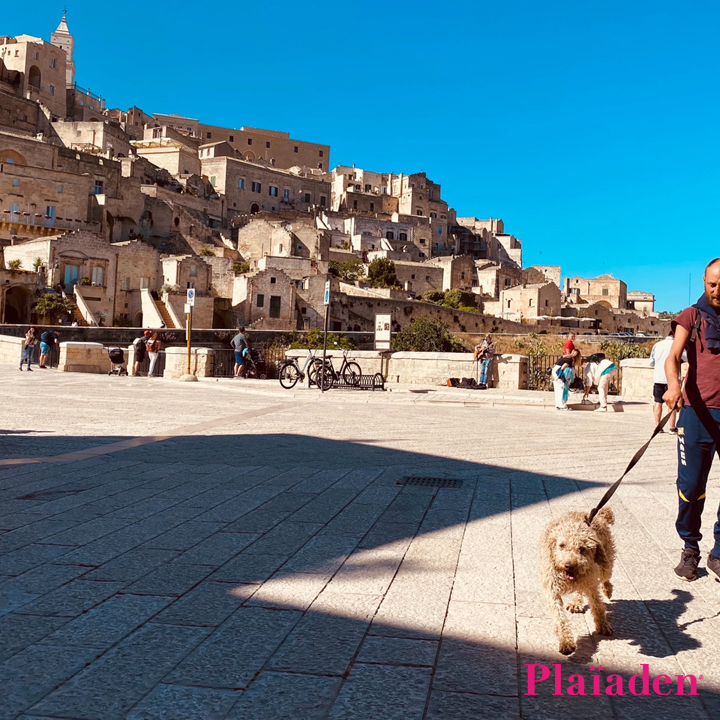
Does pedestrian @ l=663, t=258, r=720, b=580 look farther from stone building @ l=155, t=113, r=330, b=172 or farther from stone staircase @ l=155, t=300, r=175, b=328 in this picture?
stone building @ l=155, t=113, r=330, b=172

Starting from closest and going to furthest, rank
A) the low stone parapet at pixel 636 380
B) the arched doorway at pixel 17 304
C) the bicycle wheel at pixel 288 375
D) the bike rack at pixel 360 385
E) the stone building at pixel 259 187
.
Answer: the low stone parapet at pixel 636 380 < the bicycle wheel at pixel 288 375 < the bike rack at pixel 360 385 < the arched doorway at pixel 17 304 < the stone building at pixel 259 187

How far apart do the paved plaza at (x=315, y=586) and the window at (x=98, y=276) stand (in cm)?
4053

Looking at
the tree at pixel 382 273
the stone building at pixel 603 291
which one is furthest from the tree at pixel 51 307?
the stone building at pixel 603 291

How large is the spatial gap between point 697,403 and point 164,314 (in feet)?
151

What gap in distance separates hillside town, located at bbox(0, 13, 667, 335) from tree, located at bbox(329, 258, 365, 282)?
236mm

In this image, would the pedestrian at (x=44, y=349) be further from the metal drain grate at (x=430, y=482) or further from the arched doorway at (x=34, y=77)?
the arched doorway at (x=34, y=77)

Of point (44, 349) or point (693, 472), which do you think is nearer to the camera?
point (693, 472)

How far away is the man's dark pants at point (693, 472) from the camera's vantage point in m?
4.25

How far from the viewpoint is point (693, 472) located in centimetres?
428

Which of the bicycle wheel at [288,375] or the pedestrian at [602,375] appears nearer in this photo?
the pedestrian at [602,375]

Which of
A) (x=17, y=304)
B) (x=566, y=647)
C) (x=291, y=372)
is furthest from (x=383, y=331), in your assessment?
(x=17, y=304)

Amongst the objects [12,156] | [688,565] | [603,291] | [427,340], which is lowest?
[688,565]

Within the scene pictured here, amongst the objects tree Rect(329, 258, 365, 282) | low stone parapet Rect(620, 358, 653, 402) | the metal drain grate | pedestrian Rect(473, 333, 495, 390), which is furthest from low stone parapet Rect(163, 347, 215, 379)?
tree Rect(329, 258, 365, 282)

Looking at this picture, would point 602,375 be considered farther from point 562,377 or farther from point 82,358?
point 82,358
